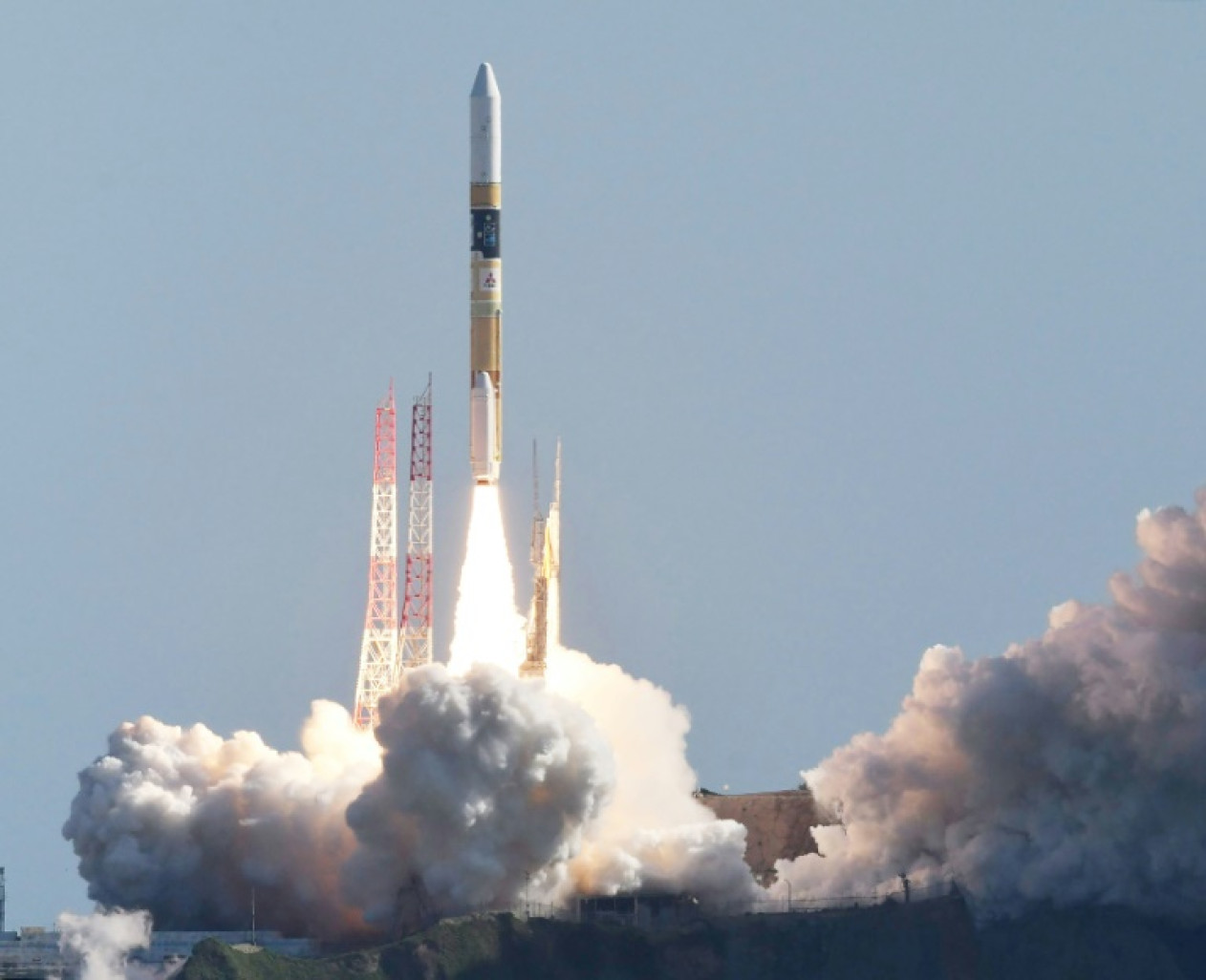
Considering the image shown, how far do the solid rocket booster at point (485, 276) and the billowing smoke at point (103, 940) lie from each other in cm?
1239

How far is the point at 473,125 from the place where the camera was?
347 ft

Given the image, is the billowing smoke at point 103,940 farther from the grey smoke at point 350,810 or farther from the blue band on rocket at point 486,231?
the blue band on rocket at point 486,231

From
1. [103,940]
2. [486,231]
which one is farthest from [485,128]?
[103,940]

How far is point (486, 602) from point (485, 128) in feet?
35.5

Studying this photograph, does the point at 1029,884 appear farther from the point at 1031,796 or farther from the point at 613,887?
the point at 613,887

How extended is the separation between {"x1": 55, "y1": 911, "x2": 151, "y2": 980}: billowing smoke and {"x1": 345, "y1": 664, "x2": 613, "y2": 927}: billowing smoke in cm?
476

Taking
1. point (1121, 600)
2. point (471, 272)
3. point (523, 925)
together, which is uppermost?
point (471, 272)

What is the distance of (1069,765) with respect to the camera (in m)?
104

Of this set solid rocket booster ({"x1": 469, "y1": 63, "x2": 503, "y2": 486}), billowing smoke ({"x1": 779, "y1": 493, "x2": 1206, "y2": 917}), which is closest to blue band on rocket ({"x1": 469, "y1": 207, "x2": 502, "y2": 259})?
solid rocket booster ({"x1": 469, "y1": 63, "x2": 503, "y2": 486})

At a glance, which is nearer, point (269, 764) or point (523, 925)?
point (523, 925)

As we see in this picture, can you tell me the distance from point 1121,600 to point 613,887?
12.8m

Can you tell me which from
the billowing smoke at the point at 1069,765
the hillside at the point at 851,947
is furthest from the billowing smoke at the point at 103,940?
the billowing smoke at the point at 1069,765

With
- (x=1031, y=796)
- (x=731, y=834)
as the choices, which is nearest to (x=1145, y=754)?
(x=1031, y=796)

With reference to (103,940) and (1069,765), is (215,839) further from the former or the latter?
(1069,765)
